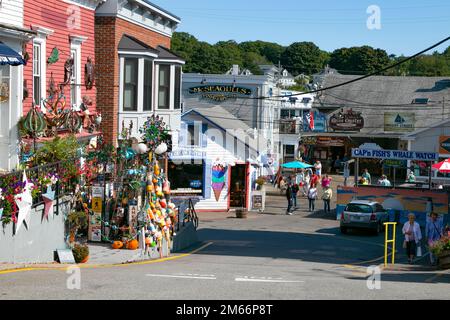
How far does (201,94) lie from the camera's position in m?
59.1

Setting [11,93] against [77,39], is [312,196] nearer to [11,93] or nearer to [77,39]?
[77,39]

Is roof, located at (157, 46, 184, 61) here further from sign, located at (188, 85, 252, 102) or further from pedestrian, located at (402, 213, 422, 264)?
sign, located at (188, 85, 252, 102)

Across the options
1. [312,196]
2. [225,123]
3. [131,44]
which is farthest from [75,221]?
[225,123]

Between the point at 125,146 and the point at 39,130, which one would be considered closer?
the point at 39,130

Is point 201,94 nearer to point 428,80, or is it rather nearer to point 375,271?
point 428,80

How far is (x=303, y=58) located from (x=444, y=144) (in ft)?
395

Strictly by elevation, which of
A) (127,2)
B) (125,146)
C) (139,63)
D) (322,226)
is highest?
(127,2)

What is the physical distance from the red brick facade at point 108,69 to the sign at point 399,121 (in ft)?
132

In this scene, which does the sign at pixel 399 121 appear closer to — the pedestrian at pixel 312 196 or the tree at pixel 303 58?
the pedestrian at pixel 312 196

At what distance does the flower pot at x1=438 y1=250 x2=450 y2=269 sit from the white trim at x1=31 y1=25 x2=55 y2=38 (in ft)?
40.8

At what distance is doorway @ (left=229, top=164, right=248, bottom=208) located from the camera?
138 ft

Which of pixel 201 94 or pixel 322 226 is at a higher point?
pixel 201 94
